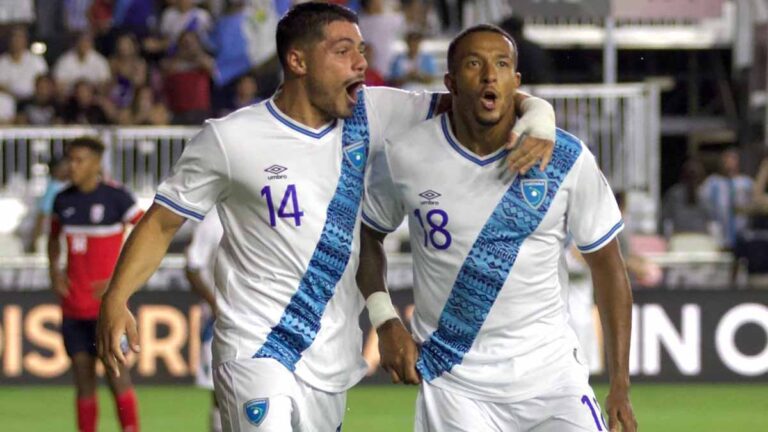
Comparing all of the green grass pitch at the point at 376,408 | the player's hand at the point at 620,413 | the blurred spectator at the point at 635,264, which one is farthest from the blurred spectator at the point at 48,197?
the player's hand at the point at 620,413

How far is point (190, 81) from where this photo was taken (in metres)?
19.0

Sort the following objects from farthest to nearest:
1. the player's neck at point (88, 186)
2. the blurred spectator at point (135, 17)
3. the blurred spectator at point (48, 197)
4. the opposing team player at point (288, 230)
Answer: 1. the blurred spectator at point (135, 17)
2. the blurred spectator at point (48, 197)
3. the player's neck at point (88, 186)
4. the opposing team player at point (288, 230)

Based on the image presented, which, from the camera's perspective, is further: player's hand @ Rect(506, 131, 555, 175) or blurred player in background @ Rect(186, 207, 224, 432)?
blurred player in background @ Rect(186, 207, 224, 432)

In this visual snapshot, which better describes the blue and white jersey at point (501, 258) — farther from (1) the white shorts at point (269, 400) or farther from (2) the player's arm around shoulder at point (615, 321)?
(1) the white shorts at point (269, 400)

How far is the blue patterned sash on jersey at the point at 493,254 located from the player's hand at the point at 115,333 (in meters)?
1.20

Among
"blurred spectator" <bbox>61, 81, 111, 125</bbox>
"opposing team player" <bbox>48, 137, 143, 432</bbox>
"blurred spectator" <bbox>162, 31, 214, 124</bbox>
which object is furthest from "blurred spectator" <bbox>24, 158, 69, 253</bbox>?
"opposing team player" <bbox>48, 137, 143, 432</bbox>

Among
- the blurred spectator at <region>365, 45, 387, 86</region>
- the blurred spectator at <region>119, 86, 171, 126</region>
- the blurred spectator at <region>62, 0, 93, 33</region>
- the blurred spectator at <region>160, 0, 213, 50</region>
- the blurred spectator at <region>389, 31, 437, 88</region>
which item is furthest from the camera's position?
the blurred spectator at <region>62, 0, 93, 33</region>

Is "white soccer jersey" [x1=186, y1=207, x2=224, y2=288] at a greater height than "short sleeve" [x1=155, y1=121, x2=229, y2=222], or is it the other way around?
"short sleeve" [x1=155, y1=121, x2=229, y2=222]

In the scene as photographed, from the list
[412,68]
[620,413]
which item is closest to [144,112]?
[412,68]

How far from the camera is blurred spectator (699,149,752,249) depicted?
18047mm

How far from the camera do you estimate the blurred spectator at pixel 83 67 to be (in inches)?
760

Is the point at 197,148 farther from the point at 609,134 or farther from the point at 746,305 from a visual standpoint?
the point at 609,134

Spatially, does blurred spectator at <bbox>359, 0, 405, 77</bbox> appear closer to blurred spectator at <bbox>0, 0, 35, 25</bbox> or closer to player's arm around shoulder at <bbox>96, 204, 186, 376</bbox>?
blurred spectator at <bbox>0, 0, 35, 25</bbox>

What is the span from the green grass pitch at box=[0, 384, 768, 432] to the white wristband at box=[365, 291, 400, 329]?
20.3 feet
